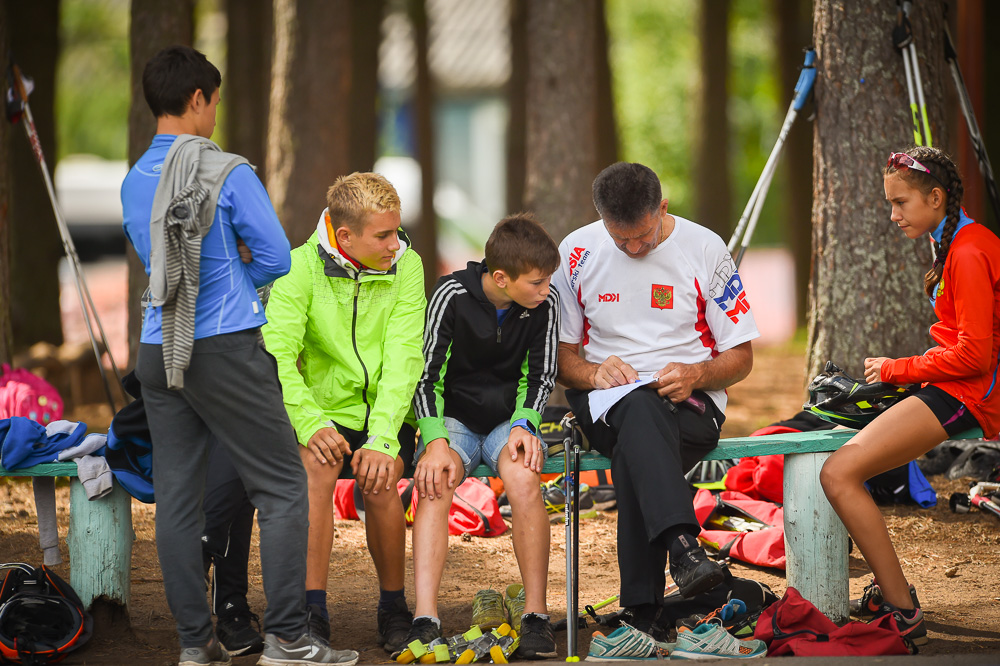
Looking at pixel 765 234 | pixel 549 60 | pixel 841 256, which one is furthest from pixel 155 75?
pixel 765 234

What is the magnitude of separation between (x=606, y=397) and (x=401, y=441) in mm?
810

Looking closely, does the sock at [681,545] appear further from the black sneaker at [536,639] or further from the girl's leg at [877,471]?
the girl's leg at [877,471]

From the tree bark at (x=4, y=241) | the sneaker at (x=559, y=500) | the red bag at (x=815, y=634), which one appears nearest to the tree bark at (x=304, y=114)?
the tree bark at (x=4, y=241)

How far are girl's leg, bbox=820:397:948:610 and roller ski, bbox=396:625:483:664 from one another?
1.40m

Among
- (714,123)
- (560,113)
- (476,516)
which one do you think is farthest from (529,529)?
(714,123)

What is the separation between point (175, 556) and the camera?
123 inches

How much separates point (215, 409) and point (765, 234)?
28.4 metres

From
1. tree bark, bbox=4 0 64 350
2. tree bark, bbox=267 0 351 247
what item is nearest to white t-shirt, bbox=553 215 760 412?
tree bark, bbox=267 0 351 247

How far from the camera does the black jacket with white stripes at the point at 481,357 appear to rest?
12.4 ft

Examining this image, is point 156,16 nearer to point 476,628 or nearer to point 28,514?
point 28,514

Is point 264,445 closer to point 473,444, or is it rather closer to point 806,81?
point 473,444

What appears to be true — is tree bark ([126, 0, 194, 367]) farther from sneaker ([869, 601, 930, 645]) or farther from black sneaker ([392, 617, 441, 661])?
sneaker ([869, 601, 930, 645])

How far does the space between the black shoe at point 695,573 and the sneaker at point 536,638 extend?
490mm

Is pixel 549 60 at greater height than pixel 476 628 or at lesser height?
greater
